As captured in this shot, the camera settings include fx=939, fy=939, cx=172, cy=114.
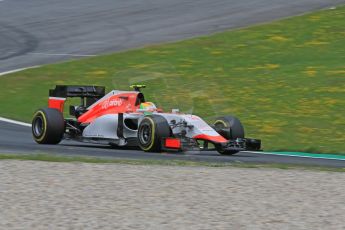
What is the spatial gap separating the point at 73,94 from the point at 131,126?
5.41ft

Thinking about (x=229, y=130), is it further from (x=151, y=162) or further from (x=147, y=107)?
(x=151, y=162)

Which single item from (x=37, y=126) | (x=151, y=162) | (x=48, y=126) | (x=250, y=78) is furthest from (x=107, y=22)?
(x=151, y=162)

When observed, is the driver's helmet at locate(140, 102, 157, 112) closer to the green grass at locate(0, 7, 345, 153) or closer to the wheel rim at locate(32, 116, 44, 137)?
the green grass at locate(0, 7, 345, 153)

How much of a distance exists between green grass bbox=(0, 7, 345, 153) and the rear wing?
57cm

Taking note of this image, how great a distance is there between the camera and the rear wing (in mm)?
16094

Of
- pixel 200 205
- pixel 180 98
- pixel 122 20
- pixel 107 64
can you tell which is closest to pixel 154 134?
pixel 180 98

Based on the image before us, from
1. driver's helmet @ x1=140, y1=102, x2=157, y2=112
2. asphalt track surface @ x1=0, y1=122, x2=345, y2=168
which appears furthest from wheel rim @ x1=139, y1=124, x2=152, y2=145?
driver's helmet @ x1=140, y1=102, x2=157, y2=112

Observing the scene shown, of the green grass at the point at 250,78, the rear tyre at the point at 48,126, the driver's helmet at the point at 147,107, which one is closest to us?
the driver's helmet at the point at 147,107

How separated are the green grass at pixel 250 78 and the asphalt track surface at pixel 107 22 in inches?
48.5

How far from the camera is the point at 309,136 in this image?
56.1 feet

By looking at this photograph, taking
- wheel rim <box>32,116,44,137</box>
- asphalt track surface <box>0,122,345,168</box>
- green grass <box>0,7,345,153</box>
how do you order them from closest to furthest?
1. asphalt track surface <box>0,122,345,168</box>
2. wheel rim <box>32,116,44,137</box>
3. green grass <box>0,7,345,153</box>

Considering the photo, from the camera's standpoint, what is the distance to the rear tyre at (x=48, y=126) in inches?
600

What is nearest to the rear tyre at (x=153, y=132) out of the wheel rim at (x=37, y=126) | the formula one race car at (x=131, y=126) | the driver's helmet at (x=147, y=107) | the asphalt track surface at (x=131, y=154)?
the formula one race car at (x=131, y=126)

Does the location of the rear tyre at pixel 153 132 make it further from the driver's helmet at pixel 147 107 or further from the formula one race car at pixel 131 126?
the driver's helmet at pixel 147 107
